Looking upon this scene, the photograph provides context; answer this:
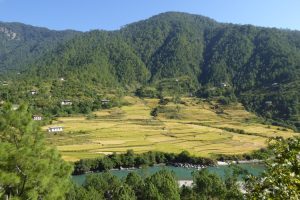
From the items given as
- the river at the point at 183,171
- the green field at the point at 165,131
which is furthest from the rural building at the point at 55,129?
the river at the point at 183,171

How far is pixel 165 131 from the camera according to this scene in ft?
383

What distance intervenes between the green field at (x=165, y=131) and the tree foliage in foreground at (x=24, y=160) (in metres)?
52.4

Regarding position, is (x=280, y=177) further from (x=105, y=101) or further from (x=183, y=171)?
(x=105, y=101)

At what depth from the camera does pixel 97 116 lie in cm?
13900

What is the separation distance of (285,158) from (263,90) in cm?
18158

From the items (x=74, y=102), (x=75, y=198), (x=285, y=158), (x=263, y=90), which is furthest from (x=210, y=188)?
(x=263, y=90)

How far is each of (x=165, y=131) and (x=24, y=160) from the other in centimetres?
9905

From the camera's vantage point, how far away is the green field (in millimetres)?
95656

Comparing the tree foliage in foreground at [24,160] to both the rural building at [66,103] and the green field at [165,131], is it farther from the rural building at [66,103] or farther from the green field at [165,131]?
the rural building at [66,103]

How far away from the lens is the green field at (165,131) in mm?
95656

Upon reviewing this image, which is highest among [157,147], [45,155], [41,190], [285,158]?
[285,158]

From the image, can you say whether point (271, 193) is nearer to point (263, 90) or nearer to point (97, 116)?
point (97, 116)

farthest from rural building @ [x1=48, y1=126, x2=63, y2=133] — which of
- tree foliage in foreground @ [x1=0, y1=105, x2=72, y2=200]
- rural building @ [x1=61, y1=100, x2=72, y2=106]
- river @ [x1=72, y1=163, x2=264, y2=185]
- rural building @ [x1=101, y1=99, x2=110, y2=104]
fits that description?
tree foliage in foreground @ [x1=0, y1=105, x2=72, y2=200]

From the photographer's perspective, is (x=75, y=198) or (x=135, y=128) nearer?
(x=75, y=198)
